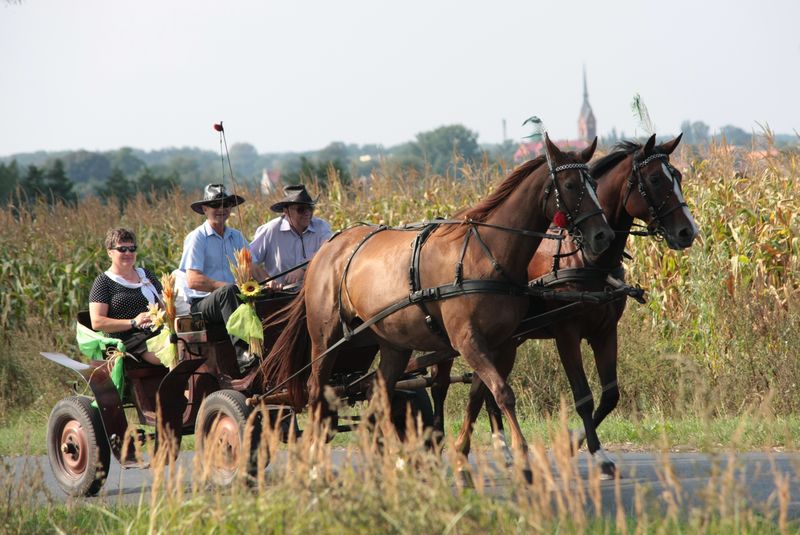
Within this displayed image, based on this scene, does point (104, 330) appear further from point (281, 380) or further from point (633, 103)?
point (633, 103)

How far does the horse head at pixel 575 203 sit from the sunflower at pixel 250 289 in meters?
2.19

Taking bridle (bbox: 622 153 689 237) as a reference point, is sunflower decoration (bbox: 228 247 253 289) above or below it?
below

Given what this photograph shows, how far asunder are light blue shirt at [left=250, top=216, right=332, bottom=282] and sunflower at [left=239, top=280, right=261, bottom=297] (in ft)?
3.90

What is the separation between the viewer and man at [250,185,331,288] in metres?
9.08

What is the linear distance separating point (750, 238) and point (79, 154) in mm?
141844

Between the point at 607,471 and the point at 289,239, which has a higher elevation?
the point at 289,239

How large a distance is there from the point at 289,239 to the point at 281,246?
0.29 ft

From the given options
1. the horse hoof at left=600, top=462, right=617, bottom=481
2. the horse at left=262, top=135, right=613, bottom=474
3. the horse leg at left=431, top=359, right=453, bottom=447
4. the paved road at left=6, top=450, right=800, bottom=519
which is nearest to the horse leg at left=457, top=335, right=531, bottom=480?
the horse at left=262, top=135, right=613, bottom=474

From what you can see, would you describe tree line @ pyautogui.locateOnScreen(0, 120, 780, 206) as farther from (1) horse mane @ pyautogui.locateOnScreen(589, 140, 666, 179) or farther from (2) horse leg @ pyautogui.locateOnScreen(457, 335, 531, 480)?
(2) horse leg @ pyautogui.locateOnScreen(457, 335, 531, 480)

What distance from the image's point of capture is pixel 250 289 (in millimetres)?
7887

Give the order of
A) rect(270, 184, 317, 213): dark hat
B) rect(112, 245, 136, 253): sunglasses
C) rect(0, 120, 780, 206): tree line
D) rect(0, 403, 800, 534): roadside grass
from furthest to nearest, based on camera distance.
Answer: rect(0, 120, 780, 206): tree line → rect(270, 184, 317, 213): dark hat → rect(112, 245, 136, 253): sunglasses → rect(0, 403, 800, 534): roadside grass

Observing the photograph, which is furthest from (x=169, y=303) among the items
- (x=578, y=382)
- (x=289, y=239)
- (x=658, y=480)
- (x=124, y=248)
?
(x=658, y=480)

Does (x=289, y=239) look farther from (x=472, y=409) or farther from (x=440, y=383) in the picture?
(x=472, y=409)

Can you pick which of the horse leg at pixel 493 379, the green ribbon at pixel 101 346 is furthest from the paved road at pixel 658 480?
the green ribbon at pixel 101 346
